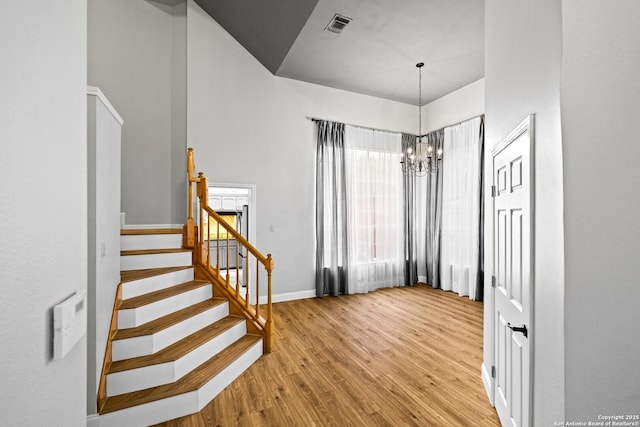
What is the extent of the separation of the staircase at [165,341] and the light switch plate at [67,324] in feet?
5.19

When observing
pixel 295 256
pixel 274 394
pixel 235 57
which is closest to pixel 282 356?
pixel 274 394

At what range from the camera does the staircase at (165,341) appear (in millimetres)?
2104

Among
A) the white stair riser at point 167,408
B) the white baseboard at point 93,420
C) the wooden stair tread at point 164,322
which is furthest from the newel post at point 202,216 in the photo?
the white baseboard at point 93,420

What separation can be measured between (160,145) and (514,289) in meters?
4.59

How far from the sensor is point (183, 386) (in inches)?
87.2

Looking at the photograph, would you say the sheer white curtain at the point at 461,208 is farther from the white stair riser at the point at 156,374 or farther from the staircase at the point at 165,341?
the white stair riser at the point at 156,374

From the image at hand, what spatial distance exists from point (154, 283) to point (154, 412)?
118cm

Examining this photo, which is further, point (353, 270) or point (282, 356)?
point (353, 270)

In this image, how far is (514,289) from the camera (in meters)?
1.82

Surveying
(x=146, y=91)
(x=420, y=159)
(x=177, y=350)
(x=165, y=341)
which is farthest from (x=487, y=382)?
(x=146, y=91)

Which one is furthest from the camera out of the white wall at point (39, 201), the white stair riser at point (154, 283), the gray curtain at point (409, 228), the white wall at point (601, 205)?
the gray curtain at point (409, 228)

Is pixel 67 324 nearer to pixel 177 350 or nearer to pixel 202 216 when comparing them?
pixel 177 350

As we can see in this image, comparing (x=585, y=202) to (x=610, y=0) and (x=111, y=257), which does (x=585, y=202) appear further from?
(x=111, y=257)

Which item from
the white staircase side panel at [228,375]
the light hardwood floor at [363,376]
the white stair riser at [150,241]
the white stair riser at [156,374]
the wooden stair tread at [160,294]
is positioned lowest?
the light hardwood floor at [363,376]
